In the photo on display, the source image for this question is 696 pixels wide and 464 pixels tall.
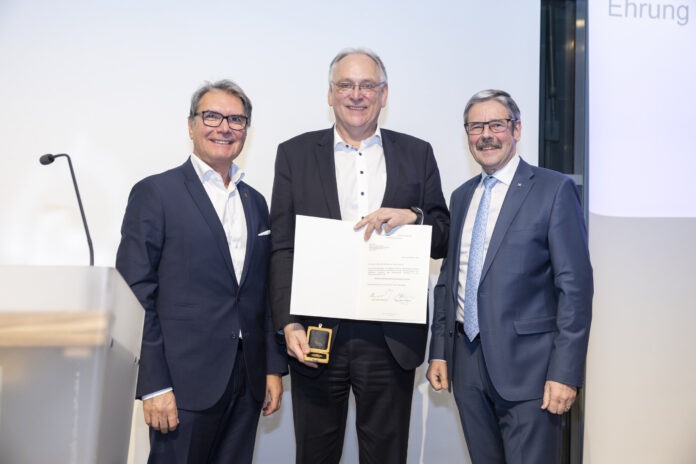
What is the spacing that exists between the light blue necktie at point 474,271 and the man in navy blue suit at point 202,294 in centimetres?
74

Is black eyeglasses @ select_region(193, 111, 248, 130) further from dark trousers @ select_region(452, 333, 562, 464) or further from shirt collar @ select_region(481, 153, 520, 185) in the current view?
dark trousers @ select_region(452, 333, 562, 464)

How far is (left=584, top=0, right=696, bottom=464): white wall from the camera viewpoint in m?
2.81

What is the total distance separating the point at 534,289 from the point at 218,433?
3.91ft

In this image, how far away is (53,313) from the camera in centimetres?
90

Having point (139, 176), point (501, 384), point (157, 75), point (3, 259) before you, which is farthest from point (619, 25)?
point (3, 259)

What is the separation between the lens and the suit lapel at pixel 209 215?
1865 mm

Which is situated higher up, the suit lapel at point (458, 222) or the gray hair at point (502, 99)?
the gray hair at point (502, 99)

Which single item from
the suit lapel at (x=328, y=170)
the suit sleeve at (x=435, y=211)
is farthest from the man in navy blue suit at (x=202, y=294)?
the suit sleeve at (x=435, y=211)

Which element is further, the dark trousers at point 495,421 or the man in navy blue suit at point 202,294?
the dark trousers at point 495,421

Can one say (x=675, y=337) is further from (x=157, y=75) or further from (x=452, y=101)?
(x=157, y=75)

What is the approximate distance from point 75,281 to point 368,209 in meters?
1.27

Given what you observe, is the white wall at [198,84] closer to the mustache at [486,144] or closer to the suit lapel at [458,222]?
the suit lapel at [458,222]

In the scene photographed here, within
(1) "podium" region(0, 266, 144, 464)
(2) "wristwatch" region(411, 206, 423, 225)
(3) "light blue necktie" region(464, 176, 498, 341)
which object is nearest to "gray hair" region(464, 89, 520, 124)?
(3) "light blue necktie" region(464, 176, 498, 341)

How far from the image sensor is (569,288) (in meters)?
1.86
